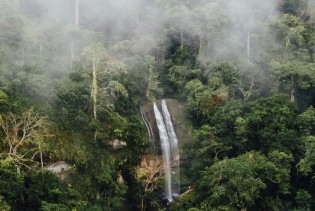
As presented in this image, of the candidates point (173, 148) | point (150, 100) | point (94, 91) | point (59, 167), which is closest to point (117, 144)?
point (94, 91)

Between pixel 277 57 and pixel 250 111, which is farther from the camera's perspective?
pixel 277 57

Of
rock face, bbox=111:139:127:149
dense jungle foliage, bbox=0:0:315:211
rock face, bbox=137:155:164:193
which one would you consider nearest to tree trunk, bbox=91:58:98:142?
dense jungle foliage, bbox=0:0:315:211

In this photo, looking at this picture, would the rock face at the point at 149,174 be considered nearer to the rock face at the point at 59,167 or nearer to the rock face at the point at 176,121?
the rock face at the point at 176,121

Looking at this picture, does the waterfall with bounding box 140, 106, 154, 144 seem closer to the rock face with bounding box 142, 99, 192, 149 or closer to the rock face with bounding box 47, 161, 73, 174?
the rock face with bounding box 142, 99, 192, 149

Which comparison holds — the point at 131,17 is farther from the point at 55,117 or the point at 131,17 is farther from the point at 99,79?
the point at 55,117

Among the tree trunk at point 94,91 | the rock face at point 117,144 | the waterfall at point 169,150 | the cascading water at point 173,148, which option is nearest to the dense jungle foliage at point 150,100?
the tree trunk at point 94,91

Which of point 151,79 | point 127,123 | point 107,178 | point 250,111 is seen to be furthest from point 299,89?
point 107,178

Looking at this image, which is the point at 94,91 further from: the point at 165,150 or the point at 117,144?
the point at 165,150

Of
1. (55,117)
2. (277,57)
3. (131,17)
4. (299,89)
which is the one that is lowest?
(55,117)
